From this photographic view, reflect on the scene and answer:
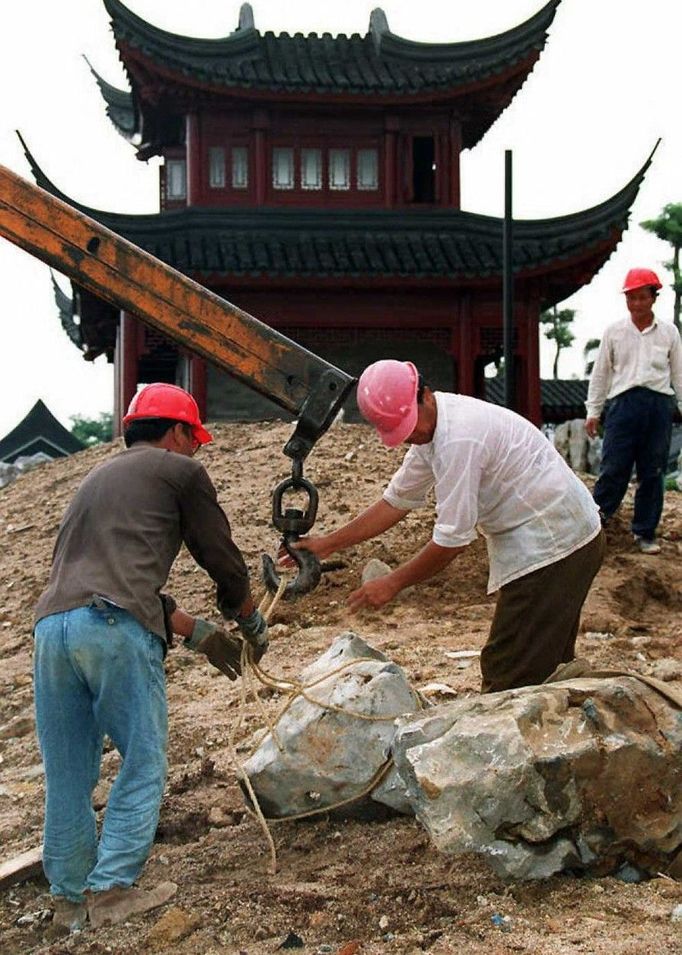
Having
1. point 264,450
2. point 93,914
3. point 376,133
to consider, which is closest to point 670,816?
point 93,914

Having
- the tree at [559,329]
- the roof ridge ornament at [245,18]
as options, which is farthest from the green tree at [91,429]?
the roof ridge ornament at [245,18]

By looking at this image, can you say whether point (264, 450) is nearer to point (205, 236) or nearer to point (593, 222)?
point (205, 236)

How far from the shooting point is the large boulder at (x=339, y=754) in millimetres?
4082

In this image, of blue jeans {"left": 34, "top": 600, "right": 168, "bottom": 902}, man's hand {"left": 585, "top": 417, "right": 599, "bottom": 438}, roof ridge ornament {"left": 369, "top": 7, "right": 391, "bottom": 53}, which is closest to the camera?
blue jeans {"left": 34, "top": 600, "right": 168, "bottom": 902}

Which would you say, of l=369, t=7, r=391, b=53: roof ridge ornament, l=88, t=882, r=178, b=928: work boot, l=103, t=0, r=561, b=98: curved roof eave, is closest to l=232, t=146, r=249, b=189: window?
l=103, t=0, r=561, b=98: curved roof eave

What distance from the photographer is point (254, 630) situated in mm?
3957

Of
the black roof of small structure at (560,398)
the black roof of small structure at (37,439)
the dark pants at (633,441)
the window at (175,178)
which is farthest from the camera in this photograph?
the black roof of small structure at (37,439)

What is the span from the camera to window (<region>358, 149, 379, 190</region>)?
16344mm

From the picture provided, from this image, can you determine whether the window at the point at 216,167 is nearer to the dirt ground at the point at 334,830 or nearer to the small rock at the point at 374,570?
the dirt ground at the point at 334,830

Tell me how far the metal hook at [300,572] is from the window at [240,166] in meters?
12.9

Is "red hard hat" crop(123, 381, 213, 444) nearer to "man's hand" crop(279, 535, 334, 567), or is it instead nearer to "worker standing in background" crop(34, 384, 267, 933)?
"worker standing in background" crop(34, 384, 267, 933)

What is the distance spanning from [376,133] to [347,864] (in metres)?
13.9

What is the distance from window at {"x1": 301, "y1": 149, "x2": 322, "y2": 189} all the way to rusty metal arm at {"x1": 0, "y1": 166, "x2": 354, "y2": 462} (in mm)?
12551

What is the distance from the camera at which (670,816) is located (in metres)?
3.55
